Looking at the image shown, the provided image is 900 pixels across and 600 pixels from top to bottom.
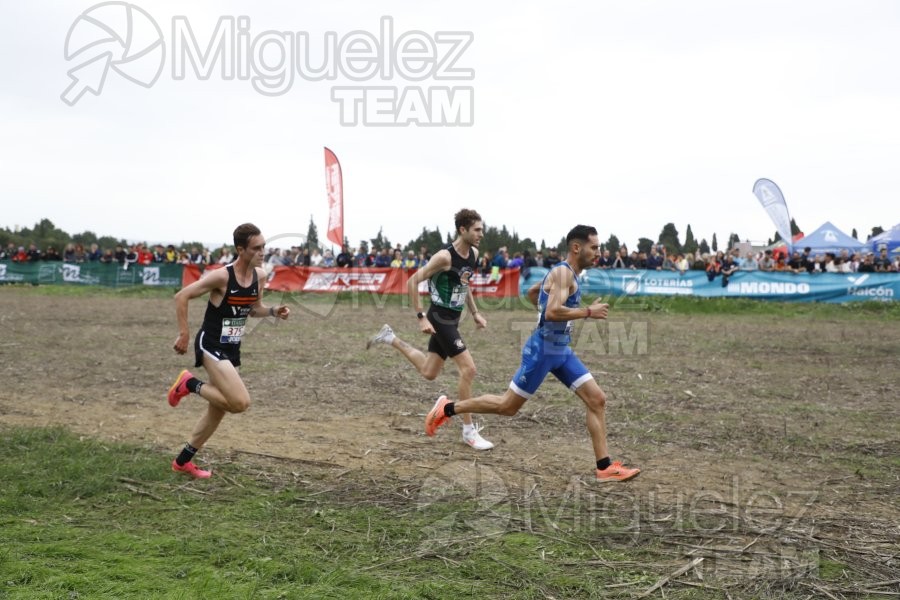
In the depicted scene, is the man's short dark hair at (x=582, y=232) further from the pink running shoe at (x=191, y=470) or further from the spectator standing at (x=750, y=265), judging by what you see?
the spectator standing at (x=750, y=265)

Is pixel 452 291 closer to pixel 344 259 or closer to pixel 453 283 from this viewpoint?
pixel 453 283

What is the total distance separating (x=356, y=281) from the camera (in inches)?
1164

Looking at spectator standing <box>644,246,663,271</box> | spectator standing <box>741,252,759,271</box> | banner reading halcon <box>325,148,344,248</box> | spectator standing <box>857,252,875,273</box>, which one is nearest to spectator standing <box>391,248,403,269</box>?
banner reading halcon <box>325,148,344,248</box>

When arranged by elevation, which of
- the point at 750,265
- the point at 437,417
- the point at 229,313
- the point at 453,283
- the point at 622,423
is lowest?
the point at 622,423

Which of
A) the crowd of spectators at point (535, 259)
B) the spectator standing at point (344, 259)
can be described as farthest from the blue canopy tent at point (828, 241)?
the spectator standing at point (344, 259)

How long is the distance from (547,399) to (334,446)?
3.93 metres

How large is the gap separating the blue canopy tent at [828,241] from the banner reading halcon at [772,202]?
283 inches

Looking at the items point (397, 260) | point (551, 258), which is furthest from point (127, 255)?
point (551, 258)

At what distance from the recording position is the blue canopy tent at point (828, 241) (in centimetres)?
3631

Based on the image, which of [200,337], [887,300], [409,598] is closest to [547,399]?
[200,337]

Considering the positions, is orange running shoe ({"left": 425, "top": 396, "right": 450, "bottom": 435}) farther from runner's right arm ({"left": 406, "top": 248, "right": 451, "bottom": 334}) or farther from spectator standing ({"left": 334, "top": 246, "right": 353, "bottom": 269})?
spectator standing ({"left": 334, "top": 246, "right": 353, "bottom": 269})

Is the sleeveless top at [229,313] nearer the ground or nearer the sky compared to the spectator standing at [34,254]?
nearer the ground

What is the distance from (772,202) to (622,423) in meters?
24.0

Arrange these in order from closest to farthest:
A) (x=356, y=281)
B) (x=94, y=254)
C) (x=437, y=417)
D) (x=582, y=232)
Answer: (x=582, y=232)
(x=437, y=417)
(x=356, y=281)
(x=94, y=254)
